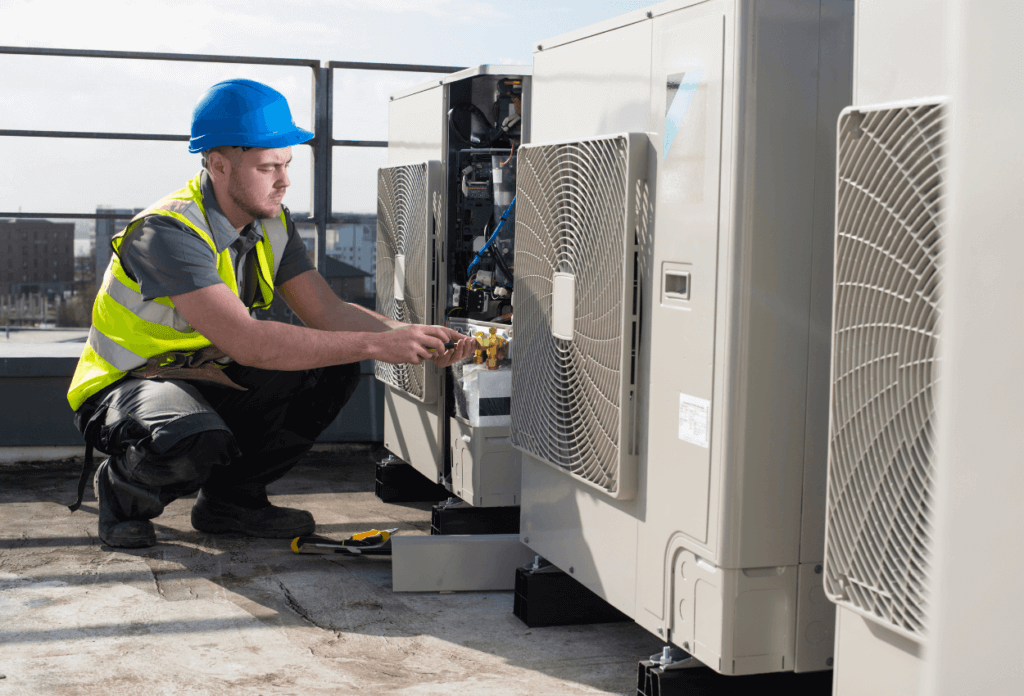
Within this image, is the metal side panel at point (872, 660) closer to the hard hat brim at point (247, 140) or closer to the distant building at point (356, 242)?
the hard hat brim at point (247, 140)

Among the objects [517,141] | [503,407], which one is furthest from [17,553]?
[517,141]

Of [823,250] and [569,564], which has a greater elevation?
[823,250]

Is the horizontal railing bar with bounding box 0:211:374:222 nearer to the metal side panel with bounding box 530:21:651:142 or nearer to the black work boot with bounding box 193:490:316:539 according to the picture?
the black work boot with bounding box 193:490:316:539

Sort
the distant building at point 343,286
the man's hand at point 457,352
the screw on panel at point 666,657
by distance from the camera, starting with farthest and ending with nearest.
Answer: the distant building at point 343,286
the man's hand at point 457,352
the screw on panel at point 666,657

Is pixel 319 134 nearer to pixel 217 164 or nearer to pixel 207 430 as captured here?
pixel 217 164

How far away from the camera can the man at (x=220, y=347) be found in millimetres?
2613

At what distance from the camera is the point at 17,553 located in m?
2.76

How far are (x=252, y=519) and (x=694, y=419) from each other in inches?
68.7

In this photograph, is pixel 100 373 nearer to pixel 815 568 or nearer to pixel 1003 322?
pixel 815 568

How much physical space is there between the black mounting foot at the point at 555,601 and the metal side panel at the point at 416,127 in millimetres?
1426

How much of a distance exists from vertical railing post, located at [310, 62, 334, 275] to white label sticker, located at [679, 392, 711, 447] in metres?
2.81

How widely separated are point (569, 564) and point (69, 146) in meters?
3.06

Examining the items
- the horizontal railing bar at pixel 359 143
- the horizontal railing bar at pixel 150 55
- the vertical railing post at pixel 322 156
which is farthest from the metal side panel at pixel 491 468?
the horizontal railing bar at pixel 150 55

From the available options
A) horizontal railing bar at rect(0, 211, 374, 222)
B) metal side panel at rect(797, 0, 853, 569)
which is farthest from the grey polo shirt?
metal side panel at rect(797, 0, 853, 569)
